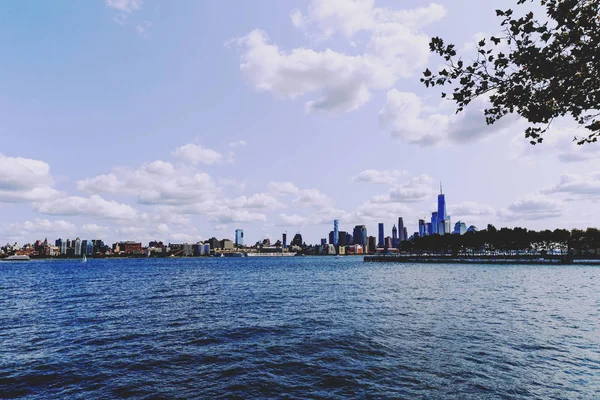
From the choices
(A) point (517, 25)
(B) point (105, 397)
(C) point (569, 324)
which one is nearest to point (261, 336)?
(B) point (105, 397)

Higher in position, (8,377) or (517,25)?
(517,25)

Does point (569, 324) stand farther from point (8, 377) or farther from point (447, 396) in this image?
point (8, 377)

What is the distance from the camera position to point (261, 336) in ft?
94.1

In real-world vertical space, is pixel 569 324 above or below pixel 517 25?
below

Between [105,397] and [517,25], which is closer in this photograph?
[517,25]

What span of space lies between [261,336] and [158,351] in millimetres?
8000

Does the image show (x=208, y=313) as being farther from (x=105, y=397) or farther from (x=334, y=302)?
(x=105, y=397)

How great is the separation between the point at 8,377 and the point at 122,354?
623 cm

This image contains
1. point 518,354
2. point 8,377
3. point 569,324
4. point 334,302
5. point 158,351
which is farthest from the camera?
point 334,302

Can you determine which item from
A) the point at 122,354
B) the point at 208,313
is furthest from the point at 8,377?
the point at 208,313

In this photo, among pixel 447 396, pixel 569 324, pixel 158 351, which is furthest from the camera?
pixel 569 324

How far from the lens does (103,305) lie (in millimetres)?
47938

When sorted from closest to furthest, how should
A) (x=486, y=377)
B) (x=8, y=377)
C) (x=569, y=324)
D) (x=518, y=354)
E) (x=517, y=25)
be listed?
(x=517, y=25) < (x=486, y=377) < (x=8, y=377) < (x=518, y=354) < (x=569, y=324)

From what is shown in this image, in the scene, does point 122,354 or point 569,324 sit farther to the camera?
point 569,324
